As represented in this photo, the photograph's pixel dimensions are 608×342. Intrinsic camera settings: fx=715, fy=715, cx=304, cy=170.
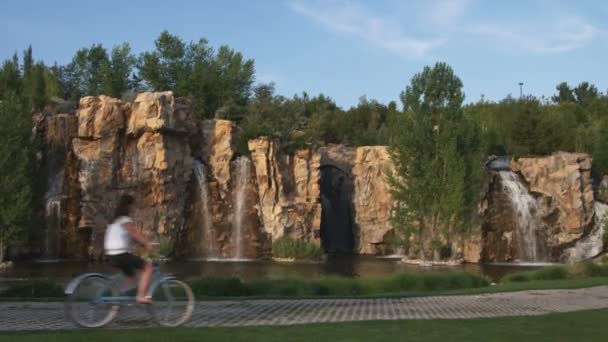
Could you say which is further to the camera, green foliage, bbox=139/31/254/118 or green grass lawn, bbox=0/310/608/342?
green foliage, bbox=139/31/254/118

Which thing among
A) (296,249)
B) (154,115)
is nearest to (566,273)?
(296,249)

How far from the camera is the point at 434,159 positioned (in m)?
52.2

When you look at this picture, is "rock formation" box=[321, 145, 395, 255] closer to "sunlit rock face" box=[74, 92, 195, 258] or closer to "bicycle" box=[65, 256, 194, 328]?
"sunlit rock face" box=[74, 92, 195, 258]

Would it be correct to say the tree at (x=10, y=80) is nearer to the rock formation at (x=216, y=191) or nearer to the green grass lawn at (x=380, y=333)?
the rock formation at (x=216, y=191)

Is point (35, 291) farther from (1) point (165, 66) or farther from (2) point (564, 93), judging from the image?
(2) point (564, 93)

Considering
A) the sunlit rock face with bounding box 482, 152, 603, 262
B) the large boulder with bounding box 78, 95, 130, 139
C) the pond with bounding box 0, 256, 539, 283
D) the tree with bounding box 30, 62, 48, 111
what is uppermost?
the tree with bounding box 30, 62, 48, 111

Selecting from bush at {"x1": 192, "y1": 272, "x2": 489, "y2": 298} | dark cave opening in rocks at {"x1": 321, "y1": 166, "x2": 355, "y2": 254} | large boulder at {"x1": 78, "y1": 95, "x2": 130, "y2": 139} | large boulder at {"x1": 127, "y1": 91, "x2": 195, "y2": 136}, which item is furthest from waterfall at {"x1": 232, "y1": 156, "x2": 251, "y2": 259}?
bush at {"x1": 192, "y1": 272, "x2": 489, "y2": 298}

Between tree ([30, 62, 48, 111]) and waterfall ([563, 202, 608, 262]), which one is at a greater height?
tree ([30, 62, 48, 111])

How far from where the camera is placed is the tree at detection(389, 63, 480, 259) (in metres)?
50.9

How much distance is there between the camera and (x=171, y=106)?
51.8m

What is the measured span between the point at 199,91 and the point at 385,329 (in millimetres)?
63169

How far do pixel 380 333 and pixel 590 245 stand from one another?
4874 cm

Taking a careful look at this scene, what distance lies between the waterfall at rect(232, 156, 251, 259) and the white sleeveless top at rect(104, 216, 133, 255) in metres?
43.6

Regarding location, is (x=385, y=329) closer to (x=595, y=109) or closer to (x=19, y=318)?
(x=19, y=318)
